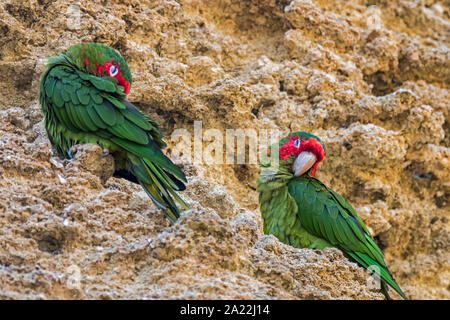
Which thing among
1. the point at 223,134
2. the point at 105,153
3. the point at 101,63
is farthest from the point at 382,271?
the point at 101,63

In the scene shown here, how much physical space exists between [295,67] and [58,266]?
2755 mm

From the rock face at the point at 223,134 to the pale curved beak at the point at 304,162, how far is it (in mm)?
394

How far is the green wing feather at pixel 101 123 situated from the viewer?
316 centimetres

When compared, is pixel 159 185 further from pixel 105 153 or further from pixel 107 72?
pixel 107 72

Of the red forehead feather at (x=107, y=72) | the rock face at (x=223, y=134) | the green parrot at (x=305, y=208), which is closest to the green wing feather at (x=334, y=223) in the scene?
the green parrot at (x=305, y=208)

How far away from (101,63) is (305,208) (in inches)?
61.3

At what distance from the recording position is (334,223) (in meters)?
3.73

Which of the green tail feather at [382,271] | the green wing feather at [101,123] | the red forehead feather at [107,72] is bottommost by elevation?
the green tail feather at [382,271]

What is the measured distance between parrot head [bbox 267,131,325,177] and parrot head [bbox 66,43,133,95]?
1.14m

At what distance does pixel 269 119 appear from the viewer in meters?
4.35

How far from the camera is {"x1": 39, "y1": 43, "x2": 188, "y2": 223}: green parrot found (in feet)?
10.4

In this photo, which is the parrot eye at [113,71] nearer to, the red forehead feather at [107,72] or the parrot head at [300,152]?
the red forehead feather at [107,72]

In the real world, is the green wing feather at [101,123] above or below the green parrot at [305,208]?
above
